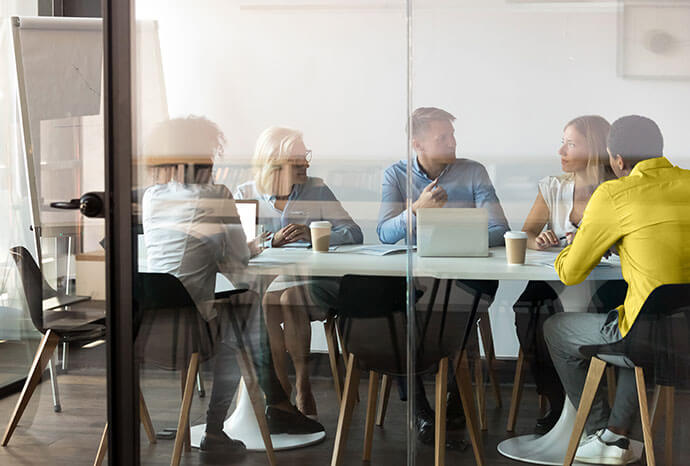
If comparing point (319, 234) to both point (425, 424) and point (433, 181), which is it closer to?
point (433, 181)

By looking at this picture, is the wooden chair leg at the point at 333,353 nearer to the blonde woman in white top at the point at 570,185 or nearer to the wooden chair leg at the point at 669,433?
the blonde woman in white top at the point at 570,185

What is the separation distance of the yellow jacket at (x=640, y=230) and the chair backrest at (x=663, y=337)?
30 millimetres

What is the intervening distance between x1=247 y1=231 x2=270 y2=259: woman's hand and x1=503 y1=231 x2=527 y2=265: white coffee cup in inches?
29.3

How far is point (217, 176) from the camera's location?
230 centimetres

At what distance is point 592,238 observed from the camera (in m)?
2.12

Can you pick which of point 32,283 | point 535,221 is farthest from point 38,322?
point 535,221

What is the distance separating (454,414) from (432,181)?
0.73 meters

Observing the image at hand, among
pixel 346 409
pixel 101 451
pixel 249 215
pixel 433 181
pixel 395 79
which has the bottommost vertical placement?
pixel 101 451

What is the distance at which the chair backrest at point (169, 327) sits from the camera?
2.38 metres

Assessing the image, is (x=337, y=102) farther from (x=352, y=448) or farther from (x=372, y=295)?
(x=352, y=448)

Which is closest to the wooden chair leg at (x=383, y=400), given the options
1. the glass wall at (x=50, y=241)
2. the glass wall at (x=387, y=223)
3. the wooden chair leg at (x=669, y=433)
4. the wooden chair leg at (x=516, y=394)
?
the glass wall at (x=387, y=223)

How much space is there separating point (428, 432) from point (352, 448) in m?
0.25

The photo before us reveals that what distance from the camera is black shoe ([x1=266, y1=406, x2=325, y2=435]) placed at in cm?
232

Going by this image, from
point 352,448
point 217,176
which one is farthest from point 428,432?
point 217,176
